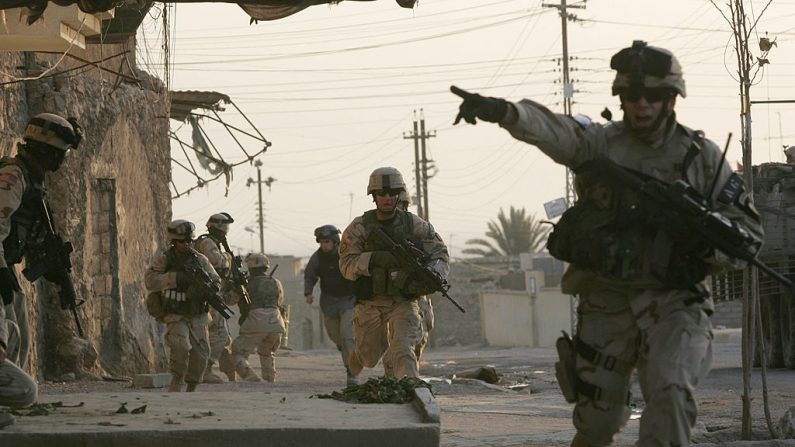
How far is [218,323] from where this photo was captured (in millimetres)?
Result: 17500

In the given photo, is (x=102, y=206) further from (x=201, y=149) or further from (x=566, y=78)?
(x=566, y=78)

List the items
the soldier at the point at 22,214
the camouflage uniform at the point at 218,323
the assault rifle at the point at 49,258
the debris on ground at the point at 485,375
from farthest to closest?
the debris on ground at the point at 485,375 < the camouflage uniform at the point at 218,323 < the assault rifle at the point at 49,258 < the soldier at the point at 22,214

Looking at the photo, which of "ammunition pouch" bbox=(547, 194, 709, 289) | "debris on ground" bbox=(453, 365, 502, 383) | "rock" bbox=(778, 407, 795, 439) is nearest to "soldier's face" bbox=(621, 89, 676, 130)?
"ammunition pouch" bbox=(547, 194, 709, 289)

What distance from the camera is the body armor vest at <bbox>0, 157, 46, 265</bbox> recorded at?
786cm

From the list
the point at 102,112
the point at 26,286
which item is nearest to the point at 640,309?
the point at 26,286

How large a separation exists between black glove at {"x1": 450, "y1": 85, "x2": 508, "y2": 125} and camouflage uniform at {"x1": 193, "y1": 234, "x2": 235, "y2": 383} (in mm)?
10804

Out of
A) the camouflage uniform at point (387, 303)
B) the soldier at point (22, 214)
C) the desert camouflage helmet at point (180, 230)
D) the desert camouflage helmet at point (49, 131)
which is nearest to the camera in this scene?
the soldier at point (22, 214)

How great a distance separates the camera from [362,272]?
11250 mm

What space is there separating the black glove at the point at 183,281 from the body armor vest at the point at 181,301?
0.02m

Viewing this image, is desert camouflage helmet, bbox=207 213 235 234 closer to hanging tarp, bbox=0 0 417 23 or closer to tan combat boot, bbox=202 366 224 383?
tan combat boot, bbox=202 366 224 383

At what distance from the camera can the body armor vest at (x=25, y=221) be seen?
25.8ft

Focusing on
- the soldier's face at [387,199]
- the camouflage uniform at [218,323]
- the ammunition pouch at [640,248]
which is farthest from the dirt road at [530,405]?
the ammunition pouch at [640,248]

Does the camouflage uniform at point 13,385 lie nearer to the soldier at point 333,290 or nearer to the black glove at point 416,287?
the black glove at point 416,287

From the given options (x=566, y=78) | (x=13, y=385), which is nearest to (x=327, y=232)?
(x=13, y=385)
